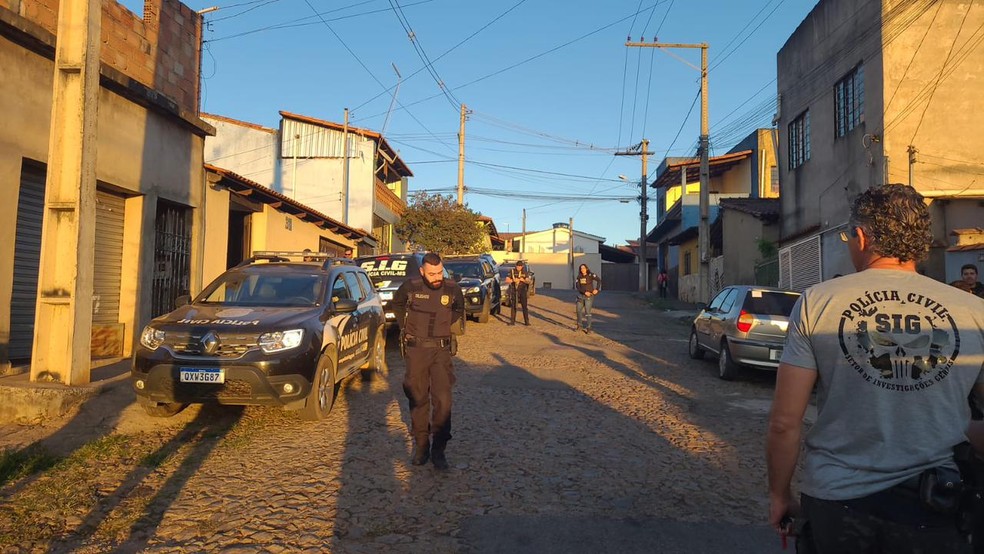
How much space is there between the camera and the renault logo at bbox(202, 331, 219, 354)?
614 cm

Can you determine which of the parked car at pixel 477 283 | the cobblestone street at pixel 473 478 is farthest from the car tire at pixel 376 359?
the parked car at pixel 477 283

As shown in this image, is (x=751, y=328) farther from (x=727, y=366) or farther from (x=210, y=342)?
(x=210, y=342)

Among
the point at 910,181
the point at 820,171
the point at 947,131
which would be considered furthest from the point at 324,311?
the point at 820,171

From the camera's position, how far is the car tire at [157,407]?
255 inches

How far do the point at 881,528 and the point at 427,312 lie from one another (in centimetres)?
397

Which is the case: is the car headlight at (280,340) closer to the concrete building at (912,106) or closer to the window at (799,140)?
the concrete building at (912,106)

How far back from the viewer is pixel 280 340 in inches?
249

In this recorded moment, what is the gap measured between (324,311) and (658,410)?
3.94m

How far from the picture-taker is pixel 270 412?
282 inches

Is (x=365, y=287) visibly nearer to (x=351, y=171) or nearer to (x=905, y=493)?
(x=905, y=493)

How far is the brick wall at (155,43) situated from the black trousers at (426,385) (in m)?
8.42

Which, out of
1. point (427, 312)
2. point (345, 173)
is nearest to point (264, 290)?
point (427, 312)

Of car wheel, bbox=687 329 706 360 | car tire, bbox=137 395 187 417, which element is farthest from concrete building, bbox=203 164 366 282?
car wheel, bbox=687 329 706 360

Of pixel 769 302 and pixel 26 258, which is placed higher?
pixel 26 258
